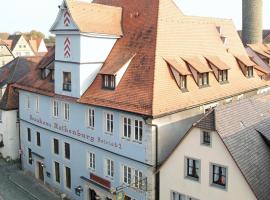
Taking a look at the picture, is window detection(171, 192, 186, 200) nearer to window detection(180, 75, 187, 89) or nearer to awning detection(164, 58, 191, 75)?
window detection(180, 75, 187, 89)

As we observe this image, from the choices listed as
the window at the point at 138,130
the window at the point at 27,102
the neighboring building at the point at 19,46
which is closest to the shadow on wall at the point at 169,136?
the window at the point at 138,130

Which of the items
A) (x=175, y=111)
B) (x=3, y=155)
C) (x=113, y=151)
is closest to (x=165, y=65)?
(x=175, y=111)

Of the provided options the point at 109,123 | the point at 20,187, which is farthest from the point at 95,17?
the point at 20,187

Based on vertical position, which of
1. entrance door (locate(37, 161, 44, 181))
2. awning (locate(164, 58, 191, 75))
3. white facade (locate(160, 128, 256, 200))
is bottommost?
entrance door (locate(37, 161, 44, 181))

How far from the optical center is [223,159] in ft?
72.3

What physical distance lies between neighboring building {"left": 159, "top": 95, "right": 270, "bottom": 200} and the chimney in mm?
41019

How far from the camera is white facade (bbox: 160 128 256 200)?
2161 cm

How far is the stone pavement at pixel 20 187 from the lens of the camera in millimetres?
35906

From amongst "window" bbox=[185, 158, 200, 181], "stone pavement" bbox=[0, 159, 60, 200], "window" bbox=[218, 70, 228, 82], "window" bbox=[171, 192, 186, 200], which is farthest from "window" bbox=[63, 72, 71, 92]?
"window" bbox=[185, 158, 200, 181]

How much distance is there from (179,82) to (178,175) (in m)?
7.34

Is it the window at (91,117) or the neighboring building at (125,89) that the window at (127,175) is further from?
the window at (91,117)

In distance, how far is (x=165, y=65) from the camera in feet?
95.0

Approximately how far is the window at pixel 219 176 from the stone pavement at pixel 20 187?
17.3 meters

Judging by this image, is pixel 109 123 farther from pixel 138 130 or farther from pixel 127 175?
pixel 127 175
